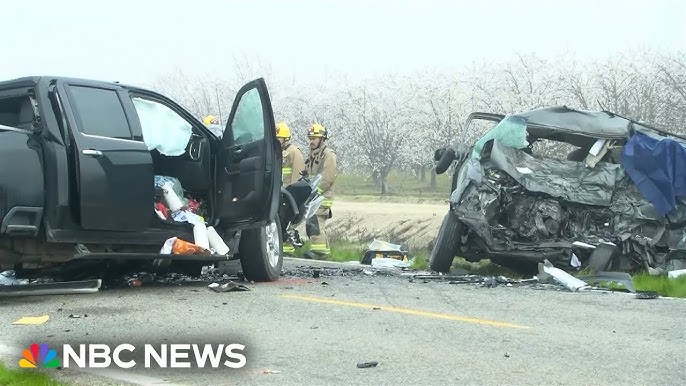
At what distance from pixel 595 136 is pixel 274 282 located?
13.0 ft

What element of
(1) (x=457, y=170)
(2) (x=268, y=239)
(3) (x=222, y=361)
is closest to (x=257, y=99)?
(2) (x=268, y=239)

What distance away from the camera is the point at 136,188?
837cm

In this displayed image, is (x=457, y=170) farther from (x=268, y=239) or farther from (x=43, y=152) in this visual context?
(x=43, y=152)

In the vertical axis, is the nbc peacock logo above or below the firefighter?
below

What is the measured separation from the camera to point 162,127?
9.20 meters

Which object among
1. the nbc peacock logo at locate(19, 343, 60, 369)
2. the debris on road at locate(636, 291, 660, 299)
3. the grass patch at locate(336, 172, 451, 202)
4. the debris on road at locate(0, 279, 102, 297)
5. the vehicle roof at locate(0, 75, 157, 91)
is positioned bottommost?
the grass patch at locate(336, 172, 451, 202)

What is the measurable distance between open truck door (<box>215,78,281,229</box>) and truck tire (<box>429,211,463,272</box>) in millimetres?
2419

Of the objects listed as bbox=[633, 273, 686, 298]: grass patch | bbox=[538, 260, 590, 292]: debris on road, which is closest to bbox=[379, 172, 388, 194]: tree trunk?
bbox=[538, 260, 590, 292]: debris on road

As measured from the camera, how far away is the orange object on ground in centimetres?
877

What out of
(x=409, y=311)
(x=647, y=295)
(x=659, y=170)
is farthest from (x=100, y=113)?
(x=659, y=170)

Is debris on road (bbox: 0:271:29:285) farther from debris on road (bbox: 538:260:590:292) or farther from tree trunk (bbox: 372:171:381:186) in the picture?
tree trunk (bbox: 372:171:381:186)

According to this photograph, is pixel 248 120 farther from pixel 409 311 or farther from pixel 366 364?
pixel 366 364

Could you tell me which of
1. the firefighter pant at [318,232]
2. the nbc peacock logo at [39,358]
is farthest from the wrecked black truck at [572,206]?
the nbc peacock logo at [39,358]

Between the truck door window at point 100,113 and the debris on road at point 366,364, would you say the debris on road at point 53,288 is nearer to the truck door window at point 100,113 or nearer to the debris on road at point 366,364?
the truck door window at point 100,113
